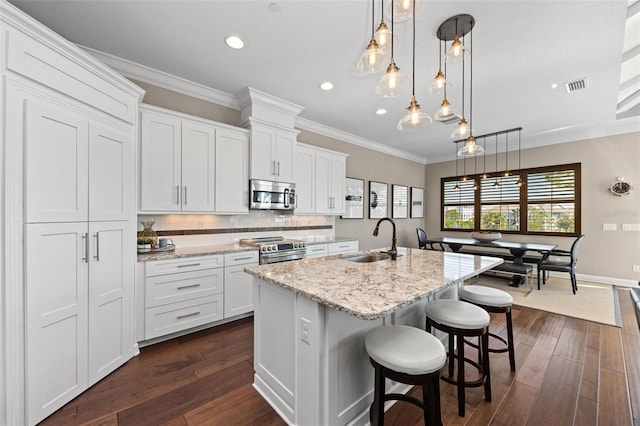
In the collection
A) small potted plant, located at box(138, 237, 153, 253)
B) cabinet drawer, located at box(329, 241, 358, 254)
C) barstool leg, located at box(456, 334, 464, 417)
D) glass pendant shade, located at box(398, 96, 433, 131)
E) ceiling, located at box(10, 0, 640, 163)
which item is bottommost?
barstool leg, located at box(456, 334, 464, 417)

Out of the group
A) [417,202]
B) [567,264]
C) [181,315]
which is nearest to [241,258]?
[181,315]

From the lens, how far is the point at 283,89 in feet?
Answer: 11.3

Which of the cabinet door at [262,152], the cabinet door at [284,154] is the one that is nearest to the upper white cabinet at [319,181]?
the cabinet door at [284,154]

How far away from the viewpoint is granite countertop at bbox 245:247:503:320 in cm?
122

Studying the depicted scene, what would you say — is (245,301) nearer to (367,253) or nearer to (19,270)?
(367,253)

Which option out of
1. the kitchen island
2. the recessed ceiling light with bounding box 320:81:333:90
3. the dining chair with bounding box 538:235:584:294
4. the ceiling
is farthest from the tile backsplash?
the dining chair with bounding box 538:235:584:294

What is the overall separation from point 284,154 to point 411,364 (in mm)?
3242

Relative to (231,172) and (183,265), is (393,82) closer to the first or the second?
(231,172)

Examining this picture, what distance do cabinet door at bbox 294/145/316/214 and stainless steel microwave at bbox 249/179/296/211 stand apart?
0.64ft

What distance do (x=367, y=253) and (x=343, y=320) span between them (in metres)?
1.16

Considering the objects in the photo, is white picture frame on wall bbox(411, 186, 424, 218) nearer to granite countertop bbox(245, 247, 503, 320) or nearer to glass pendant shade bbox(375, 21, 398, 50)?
granite countertop bbox(245, 247, 503, 320)

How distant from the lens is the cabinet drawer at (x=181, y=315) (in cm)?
254

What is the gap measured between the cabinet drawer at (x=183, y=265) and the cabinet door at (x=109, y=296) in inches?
7.8

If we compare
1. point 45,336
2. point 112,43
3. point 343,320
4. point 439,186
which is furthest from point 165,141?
point 439,186
